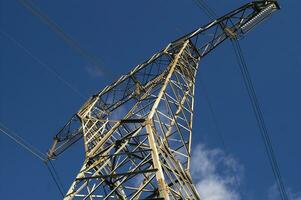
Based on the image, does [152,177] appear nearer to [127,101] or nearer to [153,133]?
[153,133]

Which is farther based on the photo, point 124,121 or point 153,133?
point 124,121

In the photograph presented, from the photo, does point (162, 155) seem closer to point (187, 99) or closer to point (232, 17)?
point (187, 99)

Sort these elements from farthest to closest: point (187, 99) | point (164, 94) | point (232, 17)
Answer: point (232, 17) < point (187, 99) < point (164, 94)

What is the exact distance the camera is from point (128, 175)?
519 inches

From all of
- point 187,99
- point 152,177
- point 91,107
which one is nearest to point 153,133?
point 152,177

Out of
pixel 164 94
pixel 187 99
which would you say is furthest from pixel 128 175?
pixel 187 99

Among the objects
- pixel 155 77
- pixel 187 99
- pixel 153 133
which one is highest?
pixel 155 77

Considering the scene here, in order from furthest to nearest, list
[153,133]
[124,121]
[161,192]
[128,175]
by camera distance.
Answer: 1. [124,121]
2. [153,133]
3. [128,175]
4. [161,192]

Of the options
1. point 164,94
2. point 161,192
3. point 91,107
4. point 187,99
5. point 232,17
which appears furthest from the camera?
point 232,17

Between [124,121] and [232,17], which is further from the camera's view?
[232,17]

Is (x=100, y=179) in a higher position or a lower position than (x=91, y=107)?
lower

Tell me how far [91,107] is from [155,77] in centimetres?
280

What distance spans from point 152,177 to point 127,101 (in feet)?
27.6

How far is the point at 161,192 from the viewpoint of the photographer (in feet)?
38.7
